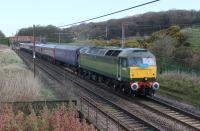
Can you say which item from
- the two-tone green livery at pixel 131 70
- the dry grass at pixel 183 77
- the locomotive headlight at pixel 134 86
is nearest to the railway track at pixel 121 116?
the locomotive headlight at pixel 134 86

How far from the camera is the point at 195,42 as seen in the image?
49062 millimetres

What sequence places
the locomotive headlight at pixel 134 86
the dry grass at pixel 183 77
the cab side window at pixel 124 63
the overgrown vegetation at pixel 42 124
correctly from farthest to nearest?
the dry grass at pixel 183 77 → the cab side window at pixel 124 63 → the locomotive headlight at pixel 134 86 → the overgrown vegetation at pixel 42 124

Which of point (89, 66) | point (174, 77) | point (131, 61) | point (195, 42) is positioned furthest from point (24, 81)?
point (195, 42)

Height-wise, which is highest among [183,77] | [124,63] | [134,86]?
[124,63]

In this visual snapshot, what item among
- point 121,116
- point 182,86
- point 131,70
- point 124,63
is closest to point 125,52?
point 124,63

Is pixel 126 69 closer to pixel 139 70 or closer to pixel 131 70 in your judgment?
pixel 131 70

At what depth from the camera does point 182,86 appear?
26.0 meters

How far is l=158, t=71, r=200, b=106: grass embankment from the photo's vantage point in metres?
22.9

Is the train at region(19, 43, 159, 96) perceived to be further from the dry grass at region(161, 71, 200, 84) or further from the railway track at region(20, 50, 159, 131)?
the dry grass at region(161, 71, 200, 84)

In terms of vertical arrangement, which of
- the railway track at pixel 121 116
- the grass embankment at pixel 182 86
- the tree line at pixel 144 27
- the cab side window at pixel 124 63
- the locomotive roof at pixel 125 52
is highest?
the tree line at pixel 144 27

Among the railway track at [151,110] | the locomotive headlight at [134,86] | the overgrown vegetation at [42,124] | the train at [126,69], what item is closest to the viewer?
the overgrown vegetation at [42,124]

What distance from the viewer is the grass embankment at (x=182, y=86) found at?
75.0 ft

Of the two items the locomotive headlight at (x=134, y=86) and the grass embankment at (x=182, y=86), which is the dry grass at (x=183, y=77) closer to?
the grass embankment at (x=182, y=86)

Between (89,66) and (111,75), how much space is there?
6364 mm
